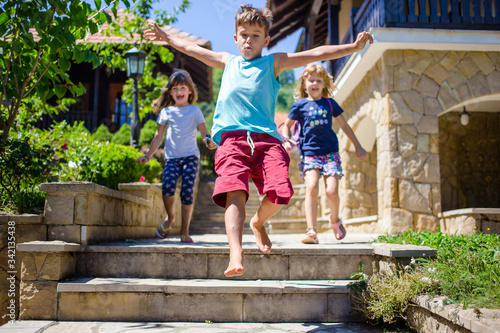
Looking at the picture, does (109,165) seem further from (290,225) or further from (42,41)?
(290,225)

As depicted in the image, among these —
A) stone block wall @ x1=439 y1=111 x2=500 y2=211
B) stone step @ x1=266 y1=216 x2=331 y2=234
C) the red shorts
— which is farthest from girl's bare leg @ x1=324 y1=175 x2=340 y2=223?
stone block wall @ x1=439 y1=111 x2=500 y2=211

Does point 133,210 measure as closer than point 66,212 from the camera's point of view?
No

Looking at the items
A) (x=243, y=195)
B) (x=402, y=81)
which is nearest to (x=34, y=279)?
(x=243, y=195)

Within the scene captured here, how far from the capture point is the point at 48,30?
342 centimetres

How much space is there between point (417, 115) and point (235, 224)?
484 centimetres

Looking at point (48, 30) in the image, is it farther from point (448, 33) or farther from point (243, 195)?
point (448, 33)

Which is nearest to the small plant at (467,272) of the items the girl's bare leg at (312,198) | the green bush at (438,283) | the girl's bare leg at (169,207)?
the green bush at (438,283)

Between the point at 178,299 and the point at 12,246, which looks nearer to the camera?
the point at 178,299

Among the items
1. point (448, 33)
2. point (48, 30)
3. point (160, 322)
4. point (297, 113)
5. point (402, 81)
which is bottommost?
point (160, 322)

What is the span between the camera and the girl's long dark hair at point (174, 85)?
14.2 ft

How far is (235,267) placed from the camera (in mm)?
2223

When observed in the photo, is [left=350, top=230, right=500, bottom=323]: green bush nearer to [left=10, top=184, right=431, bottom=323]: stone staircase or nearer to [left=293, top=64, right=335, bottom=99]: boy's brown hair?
[left=10, top=184, right=431, bottom=323]: stone staircase

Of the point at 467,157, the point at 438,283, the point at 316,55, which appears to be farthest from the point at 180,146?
the point at 467,157

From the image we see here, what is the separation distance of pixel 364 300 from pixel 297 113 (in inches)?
85.7
